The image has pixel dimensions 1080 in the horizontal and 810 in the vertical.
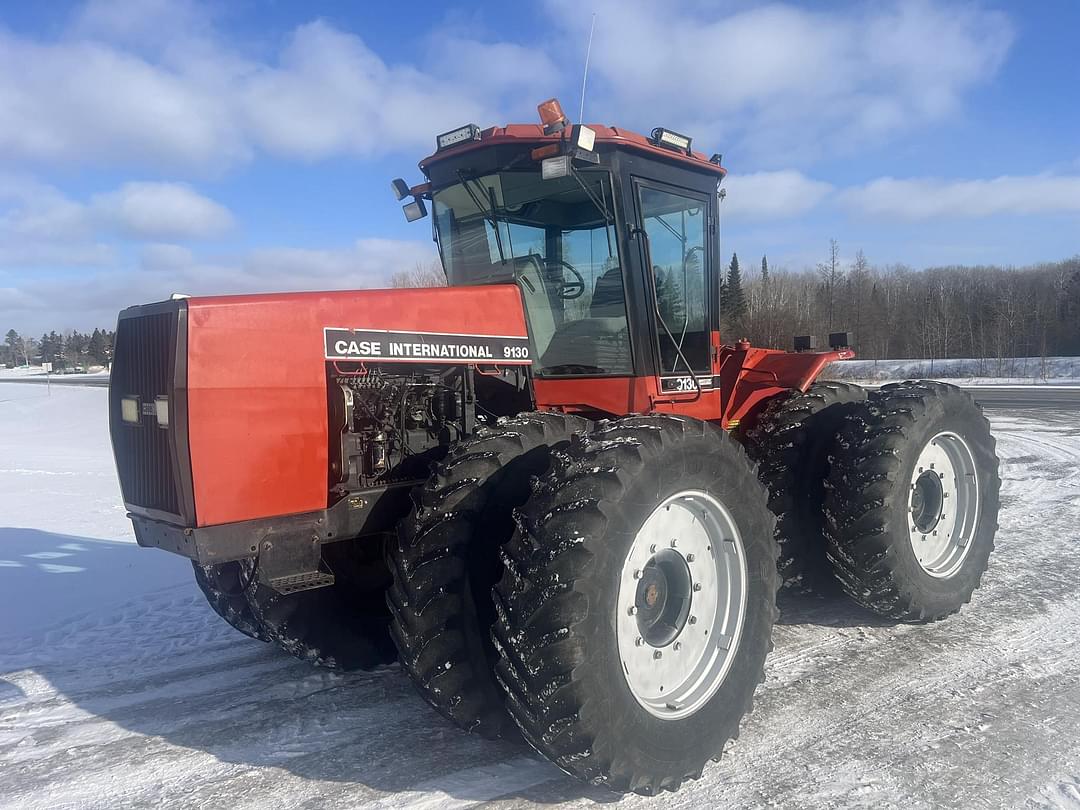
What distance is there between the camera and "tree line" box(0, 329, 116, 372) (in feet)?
309

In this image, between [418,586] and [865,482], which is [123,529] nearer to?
[418,586]

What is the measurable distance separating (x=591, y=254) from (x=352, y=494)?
5.87 feet

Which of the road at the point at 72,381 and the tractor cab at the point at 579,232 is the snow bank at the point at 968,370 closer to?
the tractor cab at the point at 579,232

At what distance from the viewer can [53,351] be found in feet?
404

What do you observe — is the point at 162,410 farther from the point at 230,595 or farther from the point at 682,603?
the point at 682,603

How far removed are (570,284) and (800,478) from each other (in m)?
1.94

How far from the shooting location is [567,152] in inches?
148

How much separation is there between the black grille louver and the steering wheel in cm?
194

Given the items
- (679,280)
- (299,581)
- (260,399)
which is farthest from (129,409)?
(679,280)

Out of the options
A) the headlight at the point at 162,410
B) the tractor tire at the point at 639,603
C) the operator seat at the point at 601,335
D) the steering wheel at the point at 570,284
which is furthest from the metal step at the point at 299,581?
the steering wheel at the point at 570,284

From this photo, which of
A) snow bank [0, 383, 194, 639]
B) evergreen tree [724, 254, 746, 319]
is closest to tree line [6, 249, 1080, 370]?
evergreen tree [724, 254, 746, 319]

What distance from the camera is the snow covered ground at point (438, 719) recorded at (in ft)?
9.91

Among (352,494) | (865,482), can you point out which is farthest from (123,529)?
(865,482)

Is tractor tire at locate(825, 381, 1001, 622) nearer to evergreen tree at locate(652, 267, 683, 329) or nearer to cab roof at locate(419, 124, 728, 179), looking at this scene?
evergreen tree at locate(652, 267, 683, 329)
